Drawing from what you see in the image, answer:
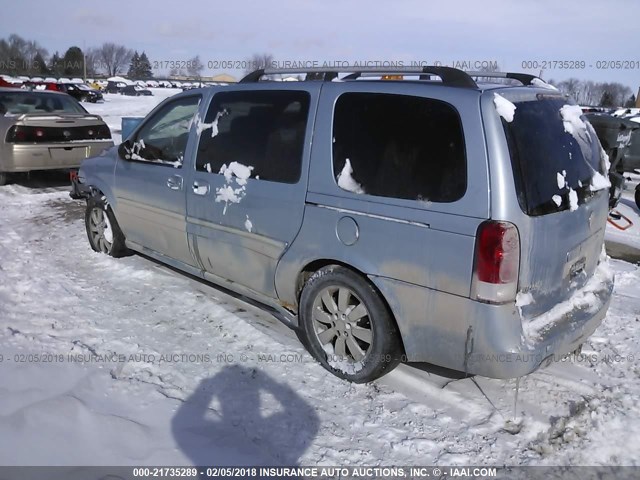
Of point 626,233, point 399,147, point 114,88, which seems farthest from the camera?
point 114,88

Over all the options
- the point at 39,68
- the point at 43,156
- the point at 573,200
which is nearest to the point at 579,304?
the point at 573,200

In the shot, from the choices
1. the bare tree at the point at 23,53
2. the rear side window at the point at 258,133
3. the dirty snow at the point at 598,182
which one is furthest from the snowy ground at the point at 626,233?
the bare tree at the point at 23,53

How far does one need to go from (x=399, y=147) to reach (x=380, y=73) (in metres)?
0.69

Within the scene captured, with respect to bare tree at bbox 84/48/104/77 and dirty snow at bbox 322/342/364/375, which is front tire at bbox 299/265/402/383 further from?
bare tree at bbox 84/48/104/77

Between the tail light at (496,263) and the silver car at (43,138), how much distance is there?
7950mm

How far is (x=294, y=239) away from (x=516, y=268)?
4.75 feet

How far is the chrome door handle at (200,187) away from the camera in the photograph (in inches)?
165

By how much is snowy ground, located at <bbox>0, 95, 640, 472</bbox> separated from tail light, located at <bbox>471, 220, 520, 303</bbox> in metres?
0.87

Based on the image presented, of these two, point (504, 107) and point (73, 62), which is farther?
point (73, 62)

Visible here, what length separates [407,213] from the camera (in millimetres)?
3012

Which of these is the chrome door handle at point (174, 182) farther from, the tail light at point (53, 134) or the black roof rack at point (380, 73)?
the tail light at point (53, 134)

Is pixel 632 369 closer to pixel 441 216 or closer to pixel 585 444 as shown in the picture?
pixel 585 444

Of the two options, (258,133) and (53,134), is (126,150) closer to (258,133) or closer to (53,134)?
(258,133)

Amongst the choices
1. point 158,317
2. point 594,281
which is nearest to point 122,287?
point 158,317
